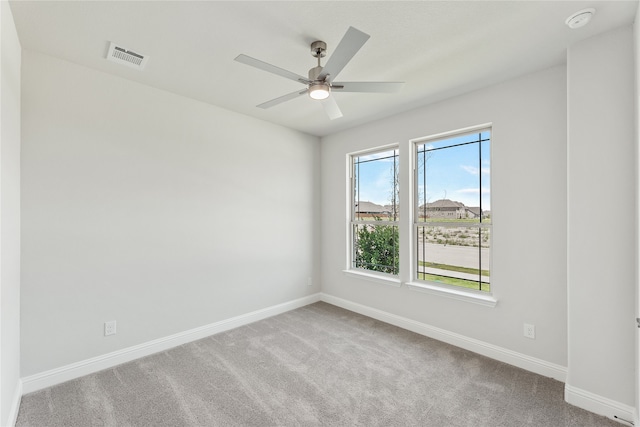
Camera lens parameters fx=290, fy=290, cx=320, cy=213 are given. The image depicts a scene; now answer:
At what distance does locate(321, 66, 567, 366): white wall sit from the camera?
2.43m

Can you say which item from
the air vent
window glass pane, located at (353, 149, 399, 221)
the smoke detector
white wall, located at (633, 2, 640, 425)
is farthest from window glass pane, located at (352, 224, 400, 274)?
the air vent

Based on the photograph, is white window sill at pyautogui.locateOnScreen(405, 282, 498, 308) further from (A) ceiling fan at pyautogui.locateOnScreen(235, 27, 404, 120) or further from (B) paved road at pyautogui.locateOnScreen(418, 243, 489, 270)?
(A) ceiling fan at pyautogui.locateOnScreen(235, 27, 404, 120)

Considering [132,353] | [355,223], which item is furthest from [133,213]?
[355,223]

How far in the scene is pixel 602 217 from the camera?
1983 mm

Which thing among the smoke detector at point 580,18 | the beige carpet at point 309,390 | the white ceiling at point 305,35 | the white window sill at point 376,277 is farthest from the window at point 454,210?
the smoke detector at point 580,18

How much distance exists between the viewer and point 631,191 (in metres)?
1.87

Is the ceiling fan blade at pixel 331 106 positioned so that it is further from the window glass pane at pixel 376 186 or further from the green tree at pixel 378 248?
the green tree at pixel 378 248

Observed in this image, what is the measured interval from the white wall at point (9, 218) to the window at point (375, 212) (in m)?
3.44

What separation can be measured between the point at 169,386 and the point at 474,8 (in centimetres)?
341

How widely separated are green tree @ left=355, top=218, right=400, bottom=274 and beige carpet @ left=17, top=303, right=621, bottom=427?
1.07 metres

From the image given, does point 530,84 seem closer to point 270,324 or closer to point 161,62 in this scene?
point 161,62

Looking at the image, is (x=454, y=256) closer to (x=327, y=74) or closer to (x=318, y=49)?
(x=327, y=74)

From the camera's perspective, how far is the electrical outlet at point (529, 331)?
2.54 m

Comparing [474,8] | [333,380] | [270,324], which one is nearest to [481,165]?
[474,8]
